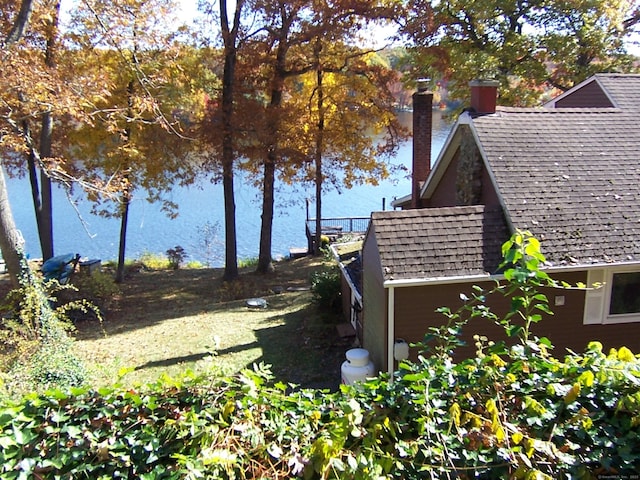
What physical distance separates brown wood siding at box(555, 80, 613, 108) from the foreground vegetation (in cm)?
1125

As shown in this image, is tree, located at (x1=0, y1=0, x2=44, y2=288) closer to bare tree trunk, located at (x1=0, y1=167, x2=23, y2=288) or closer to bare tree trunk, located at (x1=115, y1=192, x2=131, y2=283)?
bare tree trunk, located at (x1=0, y1=167, x2=23, y2=288)

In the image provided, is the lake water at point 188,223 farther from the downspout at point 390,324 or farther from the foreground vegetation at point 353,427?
the foreground vegetation at point 353,427

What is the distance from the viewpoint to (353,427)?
2.81 meters

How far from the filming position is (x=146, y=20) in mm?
15828

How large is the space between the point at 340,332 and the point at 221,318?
12.9ft

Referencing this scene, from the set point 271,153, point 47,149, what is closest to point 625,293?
point 271,153

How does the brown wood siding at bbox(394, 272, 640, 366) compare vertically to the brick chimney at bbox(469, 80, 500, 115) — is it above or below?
below

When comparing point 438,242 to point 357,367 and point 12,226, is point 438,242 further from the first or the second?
point 12,226

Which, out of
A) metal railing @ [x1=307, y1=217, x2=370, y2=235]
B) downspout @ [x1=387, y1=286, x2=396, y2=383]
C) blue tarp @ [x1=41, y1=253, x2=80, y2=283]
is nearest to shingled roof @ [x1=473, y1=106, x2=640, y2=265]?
downspout @ [x1=387, y1=286, x2=396, y2=383]

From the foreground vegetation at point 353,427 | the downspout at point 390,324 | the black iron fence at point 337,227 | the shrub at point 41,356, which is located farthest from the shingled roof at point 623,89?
the black iron fence at point 337,227

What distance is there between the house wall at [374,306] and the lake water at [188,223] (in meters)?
14.6

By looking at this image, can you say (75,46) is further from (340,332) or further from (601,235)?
(601,235)

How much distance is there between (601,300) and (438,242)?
2991 mm

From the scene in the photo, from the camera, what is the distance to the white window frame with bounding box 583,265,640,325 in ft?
29.0
